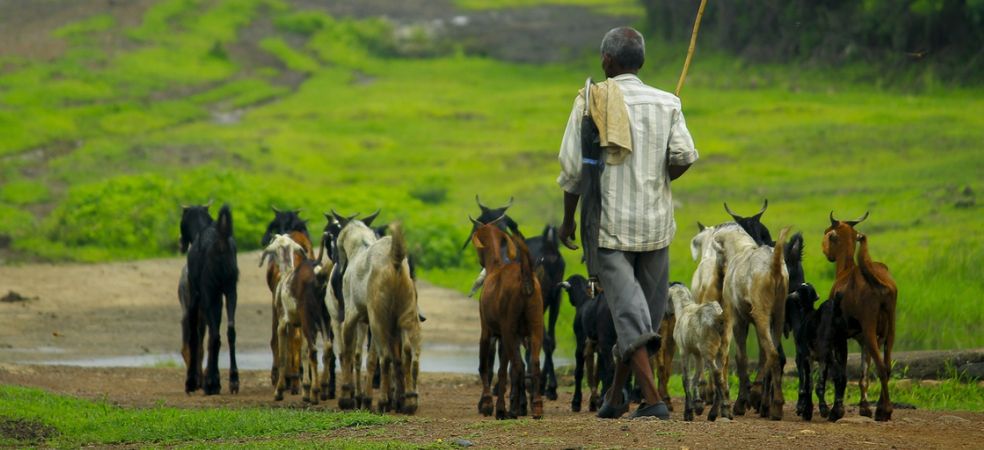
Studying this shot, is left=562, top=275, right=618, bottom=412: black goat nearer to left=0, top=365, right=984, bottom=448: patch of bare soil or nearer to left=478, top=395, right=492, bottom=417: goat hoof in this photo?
left=0, top=365, right=984, bottom=448: patch of bare soil

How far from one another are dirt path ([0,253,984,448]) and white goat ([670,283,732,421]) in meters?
0.31

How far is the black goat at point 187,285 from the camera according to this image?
16047 millimetres

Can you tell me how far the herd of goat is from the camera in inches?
469

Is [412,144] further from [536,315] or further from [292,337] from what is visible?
[536,315]

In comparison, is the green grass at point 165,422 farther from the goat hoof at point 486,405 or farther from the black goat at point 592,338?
the black goat at point 592,338

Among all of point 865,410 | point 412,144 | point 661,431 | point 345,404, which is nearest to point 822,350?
point 865,410

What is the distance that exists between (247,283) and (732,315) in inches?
529

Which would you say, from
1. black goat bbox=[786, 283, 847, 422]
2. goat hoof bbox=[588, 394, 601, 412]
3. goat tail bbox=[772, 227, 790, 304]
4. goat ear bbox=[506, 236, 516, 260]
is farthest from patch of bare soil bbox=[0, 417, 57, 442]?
black goat bbox=[786, 283, 847, 422]

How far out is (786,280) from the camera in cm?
1212

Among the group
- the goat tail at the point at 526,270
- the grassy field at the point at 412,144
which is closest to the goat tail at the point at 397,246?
the goat tail at the point at 526,270

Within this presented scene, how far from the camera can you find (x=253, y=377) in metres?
17.1

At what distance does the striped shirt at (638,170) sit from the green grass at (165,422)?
6.93 feet

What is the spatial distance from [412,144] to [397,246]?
2877 centimetres

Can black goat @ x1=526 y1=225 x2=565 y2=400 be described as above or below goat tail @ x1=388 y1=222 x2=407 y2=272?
below
